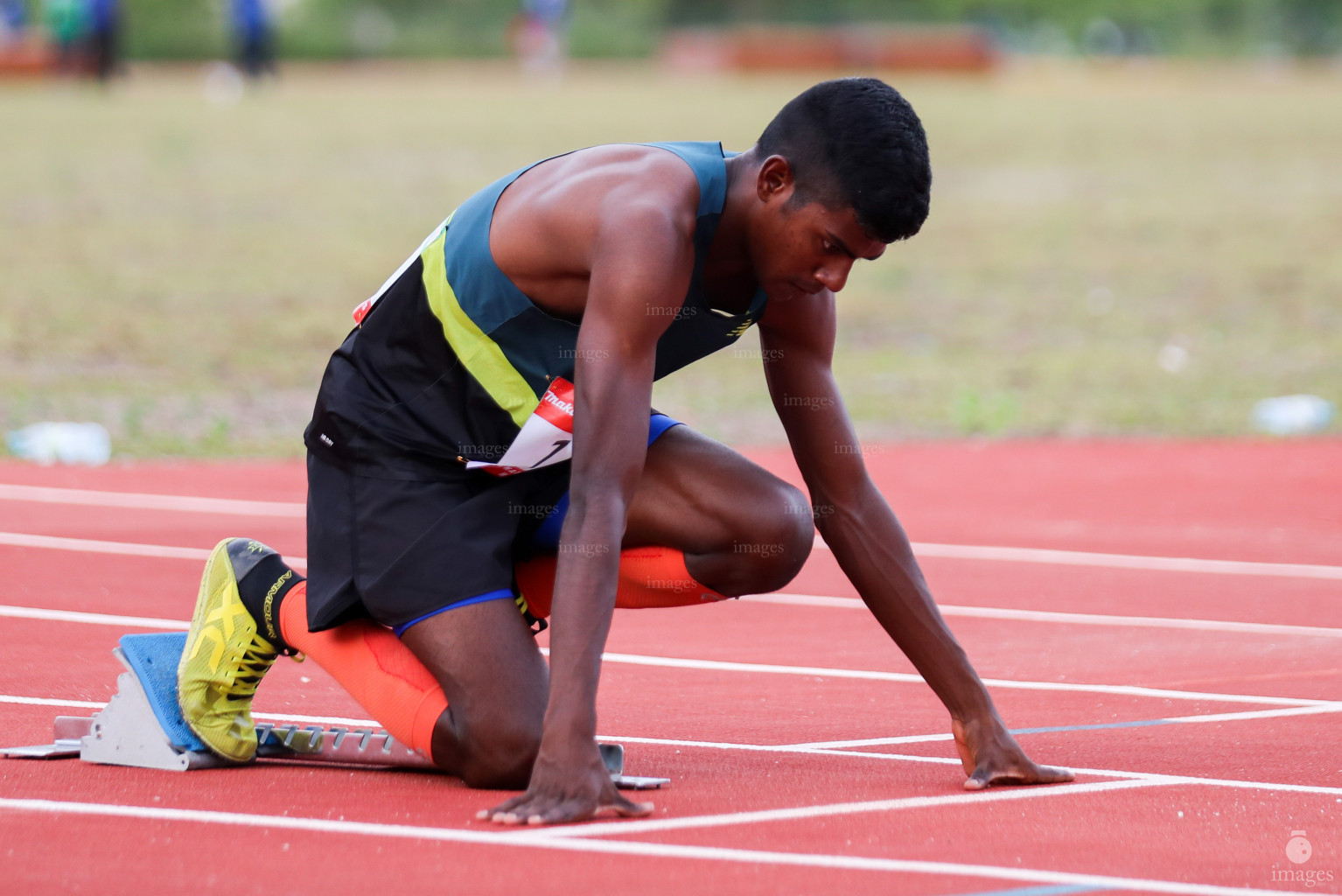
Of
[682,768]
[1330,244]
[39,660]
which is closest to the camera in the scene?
[682,768]

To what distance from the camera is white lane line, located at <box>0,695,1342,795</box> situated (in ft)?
12.7

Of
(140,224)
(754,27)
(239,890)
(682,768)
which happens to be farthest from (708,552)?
(754,27)

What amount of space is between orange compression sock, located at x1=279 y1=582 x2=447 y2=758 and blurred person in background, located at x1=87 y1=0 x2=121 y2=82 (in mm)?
28842

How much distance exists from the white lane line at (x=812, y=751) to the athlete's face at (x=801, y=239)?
110 cm

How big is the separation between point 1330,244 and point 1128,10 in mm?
41604

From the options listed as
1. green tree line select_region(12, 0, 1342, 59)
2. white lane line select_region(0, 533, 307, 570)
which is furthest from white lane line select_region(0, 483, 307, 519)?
green tree line select_region(12, 0, 1342, 59)

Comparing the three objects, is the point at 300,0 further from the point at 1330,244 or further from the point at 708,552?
the point at 708,552

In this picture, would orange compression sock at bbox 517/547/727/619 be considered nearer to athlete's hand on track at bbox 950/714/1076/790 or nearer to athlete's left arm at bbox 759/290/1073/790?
athlete's left arm at bbox 759/290/1073/790

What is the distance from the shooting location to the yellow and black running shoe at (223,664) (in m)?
Result: 3.94

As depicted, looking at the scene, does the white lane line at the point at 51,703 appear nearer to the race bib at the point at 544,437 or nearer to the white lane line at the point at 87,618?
the white lane line at the point at 87,618

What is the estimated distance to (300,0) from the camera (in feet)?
188

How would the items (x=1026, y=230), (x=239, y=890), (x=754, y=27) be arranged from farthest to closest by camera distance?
(x=754, y=27), (x=1026, y=230), (x=239, y=890)

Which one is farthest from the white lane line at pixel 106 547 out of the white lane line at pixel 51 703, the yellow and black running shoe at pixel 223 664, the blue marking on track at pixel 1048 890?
the blue marking on track at pixel 1048 890

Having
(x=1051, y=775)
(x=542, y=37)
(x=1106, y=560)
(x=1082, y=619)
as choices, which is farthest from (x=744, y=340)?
(x=542, y=37)
